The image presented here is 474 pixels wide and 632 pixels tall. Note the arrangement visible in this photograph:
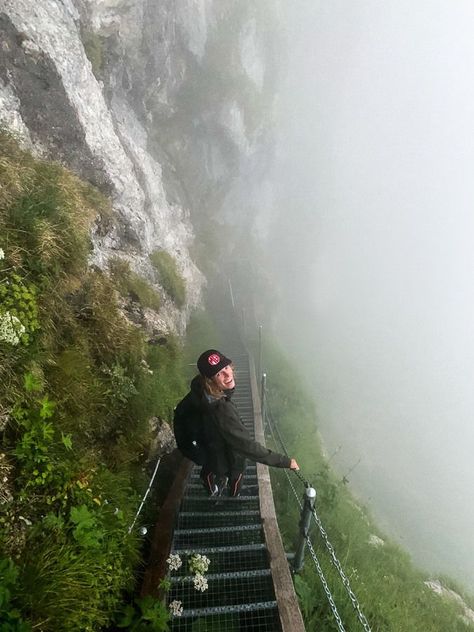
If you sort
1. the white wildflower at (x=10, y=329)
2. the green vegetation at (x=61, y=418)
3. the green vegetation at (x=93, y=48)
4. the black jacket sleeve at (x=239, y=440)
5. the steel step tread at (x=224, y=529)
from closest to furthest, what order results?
the green vegetation at (x=61, y=418)
the white wildflower at (x=10, y=329)
the black jacket sleeve at (x=239, y=440)
the steel step tread at (x=224, y=529)
the green vegetation at (x=93, y=48)

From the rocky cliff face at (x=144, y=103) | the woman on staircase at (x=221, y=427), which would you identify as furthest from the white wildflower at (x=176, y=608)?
the rocky cliff face at (x=144, y=103)

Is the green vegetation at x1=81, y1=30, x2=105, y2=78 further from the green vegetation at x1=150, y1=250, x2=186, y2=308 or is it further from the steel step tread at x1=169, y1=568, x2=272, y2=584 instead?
the steel step tread at x1=169, y1=568, x2=272, y2=584

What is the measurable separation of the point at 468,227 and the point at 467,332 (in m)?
68.8

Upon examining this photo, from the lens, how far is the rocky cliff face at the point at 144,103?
848 centimetres

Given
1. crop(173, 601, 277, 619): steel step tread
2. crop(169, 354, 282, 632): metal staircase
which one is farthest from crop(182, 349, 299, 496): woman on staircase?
crop(173, 601, 277, 619): steel step tread

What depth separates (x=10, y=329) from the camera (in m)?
3.60

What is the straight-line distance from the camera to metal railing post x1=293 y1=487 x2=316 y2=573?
14.1 feet

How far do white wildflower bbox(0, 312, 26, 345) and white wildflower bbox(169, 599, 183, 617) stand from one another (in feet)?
10.9

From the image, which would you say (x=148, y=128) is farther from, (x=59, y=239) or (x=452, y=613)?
(x=452, y=613)

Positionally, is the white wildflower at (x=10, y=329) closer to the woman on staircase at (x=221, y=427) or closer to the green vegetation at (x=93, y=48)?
the woman on staircase at (x=221, y=427)

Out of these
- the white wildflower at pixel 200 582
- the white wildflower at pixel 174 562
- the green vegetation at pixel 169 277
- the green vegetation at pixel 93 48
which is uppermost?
the green vegetation at pixel 93 48

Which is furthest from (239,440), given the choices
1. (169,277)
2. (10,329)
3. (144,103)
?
(144,103)

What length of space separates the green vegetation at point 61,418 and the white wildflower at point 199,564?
0.68 metres

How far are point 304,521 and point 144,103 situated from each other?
→ 775 inches
